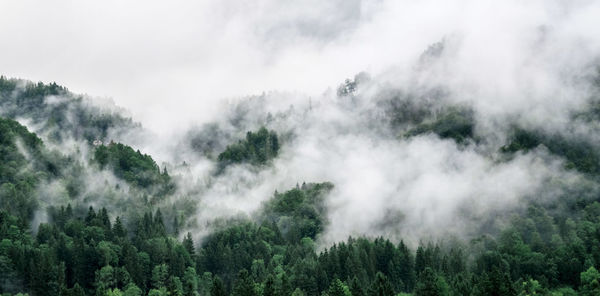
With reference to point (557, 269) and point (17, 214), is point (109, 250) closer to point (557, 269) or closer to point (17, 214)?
point (17, 214)

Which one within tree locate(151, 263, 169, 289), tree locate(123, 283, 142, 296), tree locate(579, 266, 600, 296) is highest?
tree locate(151, 263, 169, 289)

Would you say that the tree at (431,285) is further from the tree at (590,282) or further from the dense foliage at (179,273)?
the tree at (590,282)

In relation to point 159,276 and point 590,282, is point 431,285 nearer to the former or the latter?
point 590,282

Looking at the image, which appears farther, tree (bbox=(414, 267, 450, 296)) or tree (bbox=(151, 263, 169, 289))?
tree (bbox=(151, 263, 169, 289))

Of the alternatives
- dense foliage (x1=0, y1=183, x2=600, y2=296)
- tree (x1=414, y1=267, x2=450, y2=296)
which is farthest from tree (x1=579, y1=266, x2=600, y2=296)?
tree (x1=414, y1=267, x2=450, y2=296)

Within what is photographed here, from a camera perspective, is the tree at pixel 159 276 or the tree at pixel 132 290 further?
the tree at pixel 159 276

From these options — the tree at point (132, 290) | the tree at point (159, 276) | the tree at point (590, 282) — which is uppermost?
the tree at point (159, 276)

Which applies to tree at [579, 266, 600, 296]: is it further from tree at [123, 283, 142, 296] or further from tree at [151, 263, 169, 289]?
tree at [123, 283, 142, 296]

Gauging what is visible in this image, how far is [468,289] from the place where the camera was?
15338 cm

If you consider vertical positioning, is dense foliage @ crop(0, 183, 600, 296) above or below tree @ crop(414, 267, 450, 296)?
above

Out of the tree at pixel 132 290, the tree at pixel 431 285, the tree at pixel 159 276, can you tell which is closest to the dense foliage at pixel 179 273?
the tree at pixel 159 276

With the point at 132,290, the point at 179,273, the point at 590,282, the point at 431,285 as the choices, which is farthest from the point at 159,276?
the point at 590,282

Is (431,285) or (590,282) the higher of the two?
(590,282)

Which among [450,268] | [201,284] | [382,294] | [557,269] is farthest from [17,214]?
[557,269]
